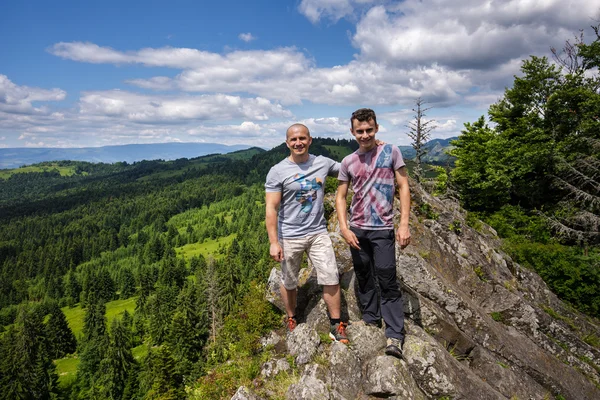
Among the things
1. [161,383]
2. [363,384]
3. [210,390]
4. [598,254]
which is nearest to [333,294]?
[363,384]

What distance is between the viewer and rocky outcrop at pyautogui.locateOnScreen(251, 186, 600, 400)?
5.80 m

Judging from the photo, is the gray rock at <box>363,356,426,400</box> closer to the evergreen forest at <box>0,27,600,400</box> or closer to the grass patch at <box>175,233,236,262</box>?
the evergreen forest at <box>0,27,600,400</box>

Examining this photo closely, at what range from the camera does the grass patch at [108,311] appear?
111 meters

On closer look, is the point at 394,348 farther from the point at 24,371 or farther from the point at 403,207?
the point at 24,371

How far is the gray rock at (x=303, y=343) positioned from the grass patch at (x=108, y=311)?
416ft

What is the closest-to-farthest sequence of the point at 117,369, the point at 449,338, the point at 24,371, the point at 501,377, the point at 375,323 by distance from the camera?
the point at 375,323 < the point at 501,377 < the point at 449,338 < the point at 117,369 < the point at 24,371

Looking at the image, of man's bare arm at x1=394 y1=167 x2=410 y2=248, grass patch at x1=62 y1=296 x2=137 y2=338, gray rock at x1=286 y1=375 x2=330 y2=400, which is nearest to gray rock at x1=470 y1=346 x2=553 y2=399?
man's bare arm at x1=394 y1=167 x2=410 y2=248

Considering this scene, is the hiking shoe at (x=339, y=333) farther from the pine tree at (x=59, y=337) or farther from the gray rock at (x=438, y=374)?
the pine tree at (x=59, y=337)

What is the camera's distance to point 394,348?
231 inches

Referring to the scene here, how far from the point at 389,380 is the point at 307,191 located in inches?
151

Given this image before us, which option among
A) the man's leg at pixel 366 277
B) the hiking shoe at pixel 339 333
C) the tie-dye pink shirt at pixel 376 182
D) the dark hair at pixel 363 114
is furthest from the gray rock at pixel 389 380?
the dark hair at pixel 363 114

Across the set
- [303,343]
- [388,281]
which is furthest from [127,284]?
[388,281]

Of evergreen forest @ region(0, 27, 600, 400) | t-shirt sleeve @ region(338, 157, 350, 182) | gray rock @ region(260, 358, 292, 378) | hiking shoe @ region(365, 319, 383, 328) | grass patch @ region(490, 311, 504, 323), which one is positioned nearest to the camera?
gray rock @ region(260, 358, 292, 378)

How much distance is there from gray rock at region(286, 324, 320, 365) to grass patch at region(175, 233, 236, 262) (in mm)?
154761
